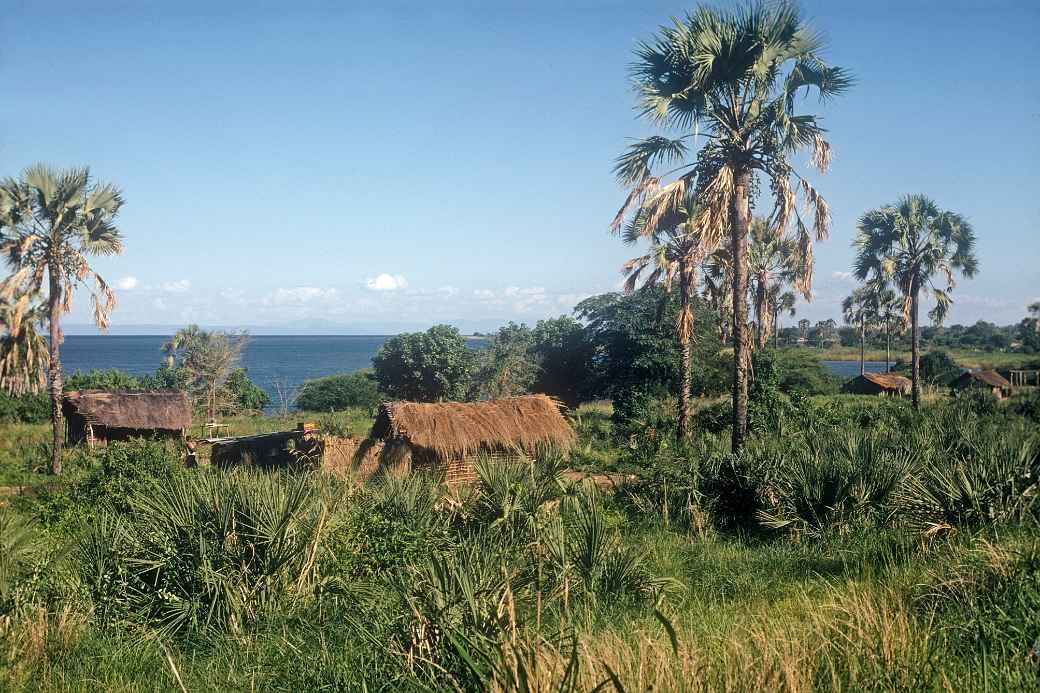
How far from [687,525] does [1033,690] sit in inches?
327

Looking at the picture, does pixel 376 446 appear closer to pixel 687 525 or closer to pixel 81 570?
pixel 687 525

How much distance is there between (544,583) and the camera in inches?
271

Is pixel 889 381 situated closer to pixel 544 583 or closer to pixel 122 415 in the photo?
pixel 122 415

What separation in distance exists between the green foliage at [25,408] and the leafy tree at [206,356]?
7.94 m

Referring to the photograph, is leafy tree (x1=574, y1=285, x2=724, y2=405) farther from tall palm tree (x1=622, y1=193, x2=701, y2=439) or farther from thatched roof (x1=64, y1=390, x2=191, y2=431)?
thatched roof (x1=64, y1=390, x2=191, y2=431)

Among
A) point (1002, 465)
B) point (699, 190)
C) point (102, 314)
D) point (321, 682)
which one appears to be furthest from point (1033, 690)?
point (102, 314)

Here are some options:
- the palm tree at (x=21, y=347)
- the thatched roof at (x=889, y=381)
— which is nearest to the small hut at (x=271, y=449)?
the palm tree at (x=21, y=347)

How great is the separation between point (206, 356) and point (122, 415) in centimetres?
1574

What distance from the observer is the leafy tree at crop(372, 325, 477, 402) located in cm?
3769

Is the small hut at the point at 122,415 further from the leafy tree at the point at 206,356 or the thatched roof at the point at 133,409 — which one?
the leafy tree at the point at 206,356

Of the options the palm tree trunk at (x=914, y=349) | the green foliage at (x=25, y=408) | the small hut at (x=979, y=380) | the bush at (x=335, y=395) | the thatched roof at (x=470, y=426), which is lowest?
the bush at (x=335, y=395)

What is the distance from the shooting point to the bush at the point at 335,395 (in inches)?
1997

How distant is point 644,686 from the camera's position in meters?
3.50

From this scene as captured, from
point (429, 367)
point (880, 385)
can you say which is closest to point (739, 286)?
point (429, 367)
